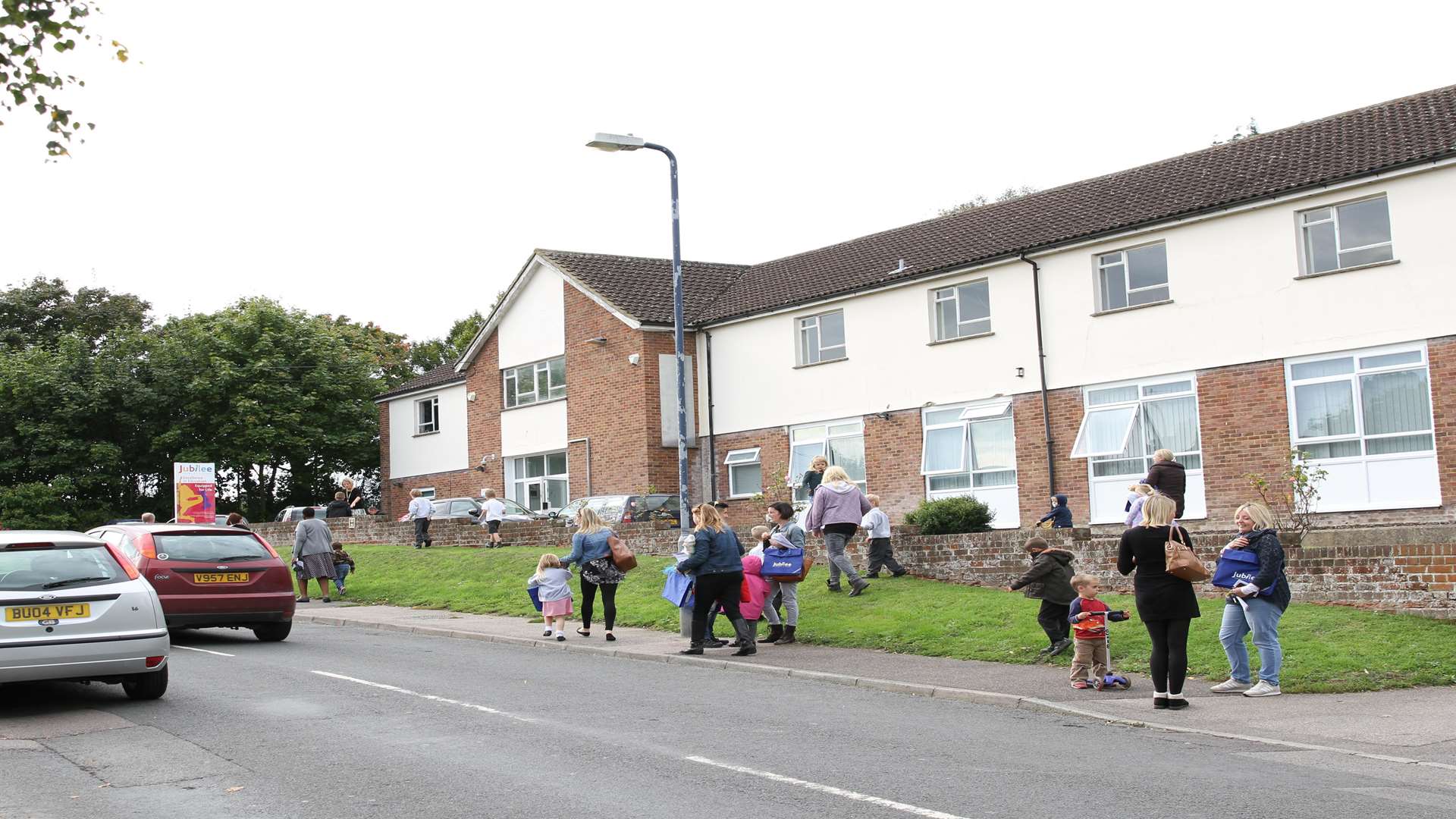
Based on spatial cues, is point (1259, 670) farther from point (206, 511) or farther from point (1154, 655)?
point (206, 511)

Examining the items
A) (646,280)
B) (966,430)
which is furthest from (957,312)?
(646,280)

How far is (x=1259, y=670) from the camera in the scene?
11.5 meters

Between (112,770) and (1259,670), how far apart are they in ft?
29.0

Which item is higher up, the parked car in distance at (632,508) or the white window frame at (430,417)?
the white window frame at (430,417)

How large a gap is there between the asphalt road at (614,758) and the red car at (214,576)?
10.7 feet

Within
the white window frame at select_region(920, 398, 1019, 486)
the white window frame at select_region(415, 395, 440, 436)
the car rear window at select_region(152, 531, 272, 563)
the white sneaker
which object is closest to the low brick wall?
the white sneaker

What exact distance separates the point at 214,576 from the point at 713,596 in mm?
6001

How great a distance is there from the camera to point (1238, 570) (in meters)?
11.2

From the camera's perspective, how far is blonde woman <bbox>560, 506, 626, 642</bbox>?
52.1 feet

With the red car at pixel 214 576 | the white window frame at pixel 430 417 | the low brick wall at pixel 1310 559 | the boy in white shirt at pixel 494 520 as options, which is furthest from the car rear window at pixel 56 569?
the white window frame at pixel 430 417

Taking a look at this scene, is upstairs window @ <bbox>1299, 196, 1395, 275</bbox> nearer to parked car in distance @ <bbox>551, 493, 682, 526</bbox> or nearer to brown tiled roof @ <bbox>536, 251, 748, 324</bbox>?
parked car in distance @ <bbox>551, 493, 682, 526</bbox>

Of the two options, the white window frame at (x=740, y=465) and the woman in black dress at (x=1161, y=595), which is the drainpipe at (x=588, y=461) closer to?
the white window frame at (x=740, y=465)

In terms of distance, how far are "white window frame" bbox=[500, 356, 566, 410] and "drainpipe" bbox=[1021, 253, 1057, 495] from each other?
14816mm

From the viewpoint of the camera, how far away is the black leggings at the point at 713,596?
14.7 metres
